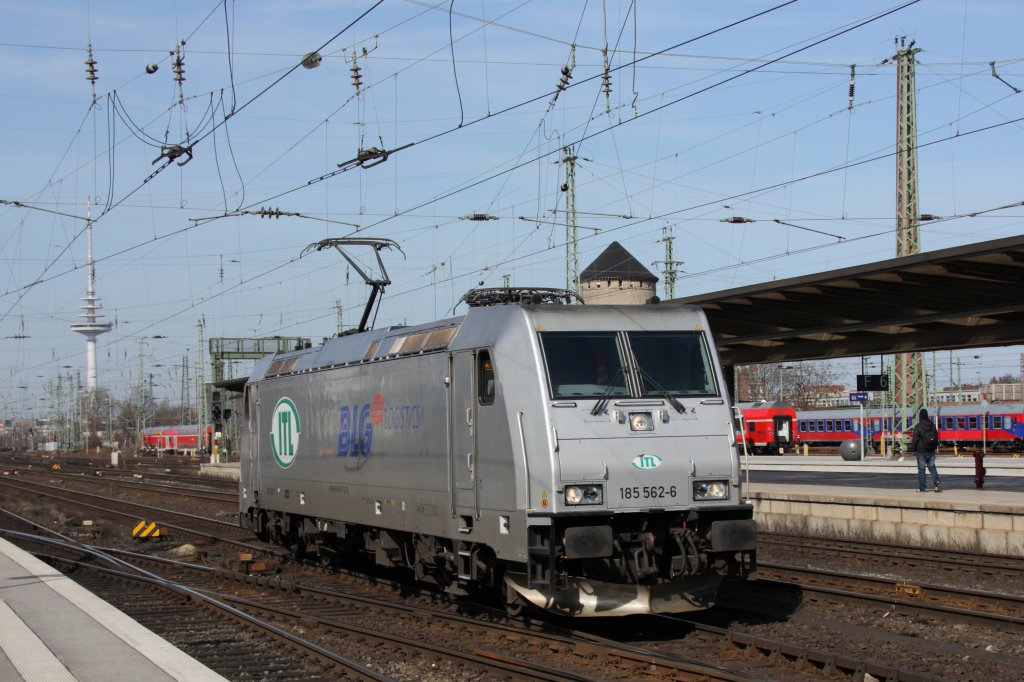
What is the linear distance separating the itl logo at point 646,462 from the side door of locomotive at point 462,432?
6.20 feet

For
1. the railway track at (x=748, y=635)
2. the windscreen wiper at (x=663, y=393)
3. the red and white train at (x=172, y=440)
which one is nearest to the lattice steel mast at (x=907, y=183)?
the railway track at (x=748, y=635)

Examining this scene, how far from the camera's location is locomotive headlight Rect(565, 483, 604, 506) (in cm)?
1069

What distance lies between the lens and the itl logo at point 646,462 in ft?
36.2

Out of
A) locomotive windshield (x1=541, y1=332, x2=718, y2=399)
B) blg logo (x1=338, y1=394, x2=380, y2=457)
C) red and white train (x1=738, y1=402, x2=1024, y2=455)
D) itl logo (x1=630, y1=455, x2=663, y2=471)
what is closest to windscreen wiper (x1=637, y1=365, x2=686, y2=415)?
locomotive windshield (x1=541, y1=332, x2=718, y2=399)

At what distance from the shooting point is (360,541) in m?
16.1

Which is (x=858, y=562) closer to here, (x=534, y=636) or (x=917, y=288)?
(x=917, y=288)

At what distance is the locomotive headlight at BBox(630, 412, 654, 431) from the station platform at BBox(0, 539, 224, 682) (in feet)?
15.8

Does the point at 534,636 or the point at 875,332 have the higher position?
the point at 875,332

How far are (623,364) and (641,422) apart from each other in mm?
731

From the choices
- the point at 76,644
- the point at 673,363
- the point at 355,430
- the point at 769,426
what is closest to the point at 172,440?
the point at 769,426

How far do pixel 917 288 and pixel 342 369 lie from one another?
33.8 feet

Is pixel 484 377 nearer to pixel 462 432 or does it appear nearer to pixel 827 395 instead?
pixel 462 432

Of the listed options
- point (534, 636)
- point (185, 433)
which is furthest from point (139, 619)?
point (185, 433)

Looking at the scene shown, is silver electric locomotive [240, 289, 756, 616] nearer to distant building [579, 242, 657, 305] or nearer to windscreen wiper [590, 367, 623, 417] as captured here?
windscreen wiper [590, 367, 623, 417]
